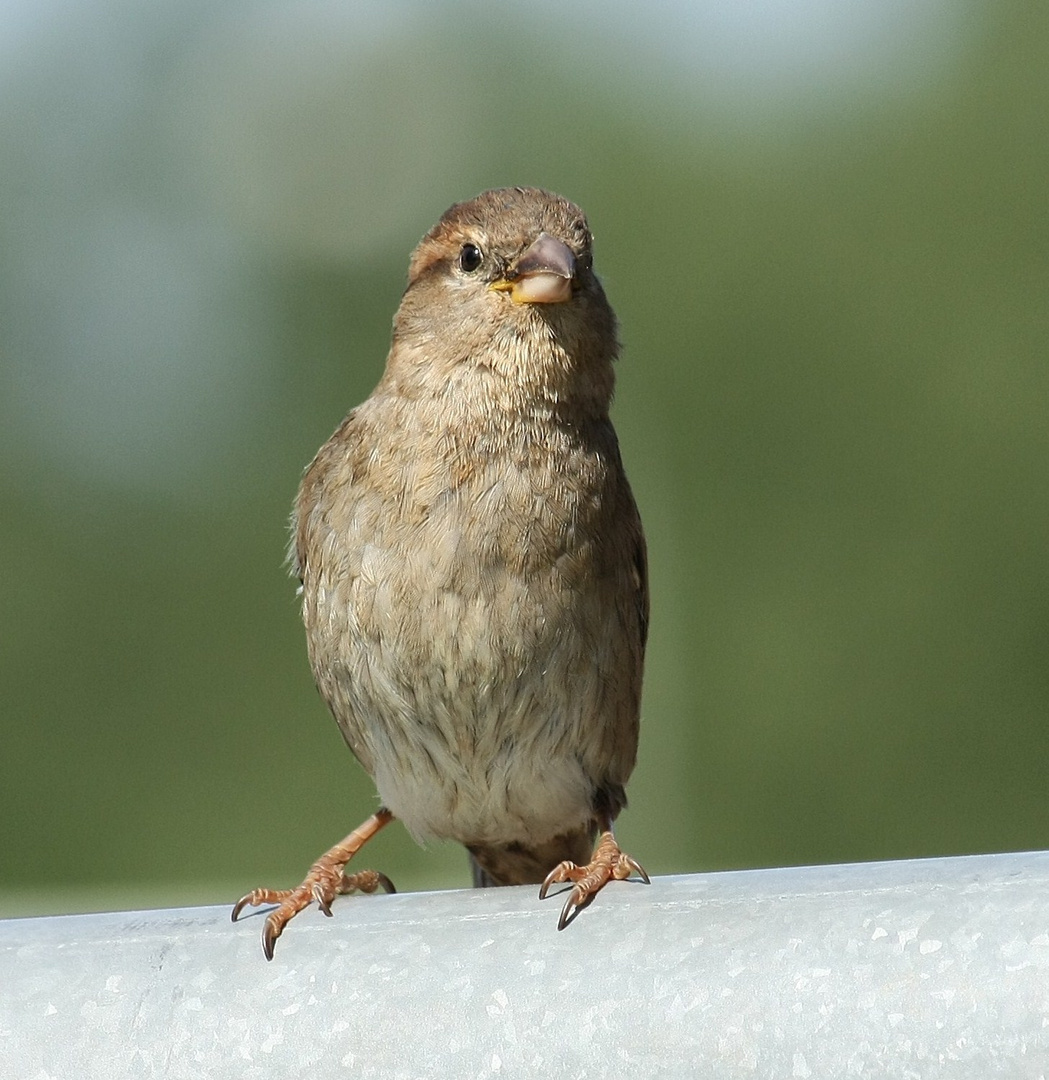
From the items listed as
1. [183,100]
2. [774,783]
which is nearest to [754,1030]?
[774,783]

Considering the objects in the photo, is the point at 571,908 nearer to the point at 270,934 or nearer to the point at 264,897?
the point at 270,934

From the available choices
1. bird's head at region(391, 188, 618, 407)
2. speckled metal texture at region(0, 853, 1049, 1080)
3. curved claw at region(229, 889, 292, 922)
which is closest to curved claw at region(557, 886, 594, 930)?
speckled metal texture at region(0, 853, 1049, 1080)

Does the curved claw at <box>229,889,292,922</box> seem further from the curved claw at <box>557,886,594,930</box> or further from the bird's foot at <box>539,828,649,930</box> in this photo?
the curved claw at <box>557,886,594,930</box>

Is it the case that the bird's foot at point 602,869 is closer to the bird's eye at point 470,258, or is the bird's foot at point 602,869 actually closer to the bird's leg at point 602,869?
the bird's leg at point 602,869

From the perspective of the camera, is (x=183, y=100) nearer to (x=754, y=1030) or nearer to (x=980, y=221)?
(x=980, y=221)

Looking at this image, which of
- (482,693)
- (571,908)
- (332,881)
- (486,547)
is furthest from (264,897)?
(571,908)

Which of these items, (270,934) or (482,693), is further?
(482,693)

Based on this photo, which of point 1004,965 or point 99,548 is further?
point 99,548
